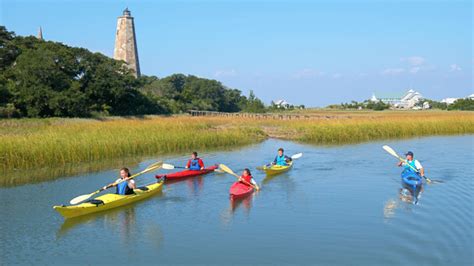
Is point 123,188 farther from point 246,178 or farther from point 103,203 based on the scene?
point 246,178

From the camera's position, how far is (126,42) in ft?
203

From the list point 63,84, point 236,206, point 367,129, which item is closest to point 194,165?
point 236,206

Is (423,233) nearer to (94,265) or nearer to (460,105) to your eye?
(94,265)

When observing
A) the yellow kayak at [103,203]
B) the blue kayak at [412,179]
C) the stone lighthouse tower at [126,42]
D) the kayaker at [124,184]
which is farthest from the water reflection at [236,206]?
the stone lighthouse tower at [126,42]

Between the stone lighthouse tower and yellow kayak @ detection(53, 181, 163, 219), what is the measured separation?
49.8 meters

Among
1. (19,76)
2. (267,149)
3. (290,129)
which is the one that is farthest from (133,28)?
(267,149)

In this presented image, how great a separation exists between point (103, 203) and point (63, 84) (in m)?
24.9

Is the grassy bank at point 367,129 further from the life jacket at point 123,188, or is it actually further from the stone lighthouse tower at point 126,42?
the stone lighthouse tower at point 126,42

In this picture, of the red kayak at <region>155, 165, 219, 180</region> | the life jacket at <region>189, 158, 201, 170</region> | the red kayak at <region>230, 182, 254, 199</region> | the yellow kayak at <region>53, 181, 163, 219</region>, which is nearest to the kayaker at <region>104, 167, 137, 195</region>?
the yellow kayak at <region>53, 181, 163, 219</region>

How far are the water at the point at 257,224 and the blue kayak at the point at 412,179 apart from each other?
0.39 meters

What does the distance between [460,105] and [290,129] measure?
50.1 metres

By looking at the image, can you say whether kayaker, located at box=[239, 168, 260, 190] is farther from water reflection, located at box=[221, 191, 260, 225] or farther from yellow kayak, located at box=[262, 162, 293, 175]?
yellow kayak, located at box=[262, 162, 293, 175]

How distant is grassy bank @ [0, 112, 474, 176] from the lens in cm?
1761

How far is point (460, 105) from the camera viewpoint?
74.6m
